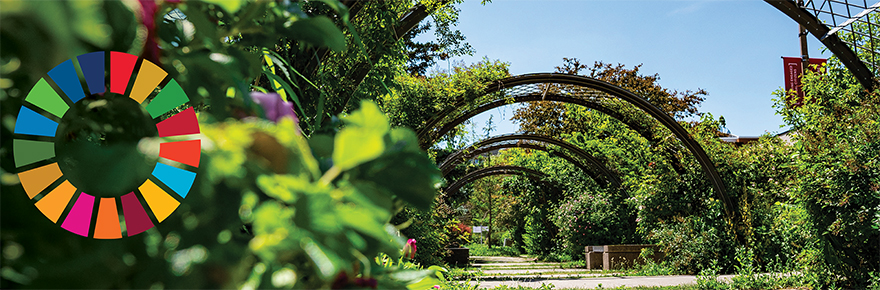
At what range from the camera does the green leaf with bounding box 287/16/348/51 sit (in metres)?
0.37

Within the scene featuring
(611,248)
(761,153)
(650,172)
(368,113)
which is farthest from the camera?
(611,248)

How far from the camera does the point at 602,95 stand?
971 cm

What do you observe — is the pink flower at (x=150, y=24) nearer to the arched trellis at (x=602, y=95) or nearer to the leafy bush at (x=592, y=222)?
the arched trellis at (x=602, y=95)

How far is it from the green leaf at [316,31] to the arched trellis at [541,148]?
1093 cm

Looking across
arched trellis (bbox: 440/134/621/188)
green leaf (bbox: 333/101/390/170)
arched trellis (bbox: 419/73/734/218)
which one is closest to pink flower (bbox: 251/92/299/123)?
green leaf (bbox: 333/101/390/170)

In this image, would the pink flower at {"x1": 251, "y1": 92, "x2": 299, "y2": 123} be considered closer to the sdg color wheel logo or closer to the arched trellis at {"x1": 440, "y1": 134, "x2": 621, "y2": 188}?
the sdg color wheel logo

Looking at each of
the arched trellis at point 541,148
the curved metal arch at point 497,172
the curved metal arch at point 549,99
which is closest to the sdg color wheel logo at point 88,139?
the curved metal arch at point 549,99

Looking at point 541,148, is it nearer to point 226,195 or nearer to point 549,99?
point 549,99

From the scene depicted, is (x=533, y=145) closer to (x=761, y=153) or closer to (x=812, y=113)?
(x=761, y=153)

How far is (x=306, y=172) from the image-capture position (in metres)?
0.25

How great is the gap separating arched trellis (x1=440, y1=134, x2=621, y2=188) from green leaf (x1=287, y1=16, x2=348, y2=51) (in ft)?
35.8

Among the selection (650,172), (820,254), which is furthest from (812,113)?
(650,172)

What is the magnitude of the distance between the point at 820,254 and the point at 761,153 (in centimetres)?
348

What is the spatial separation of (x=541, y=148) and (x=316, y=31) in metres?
→ 14.1
